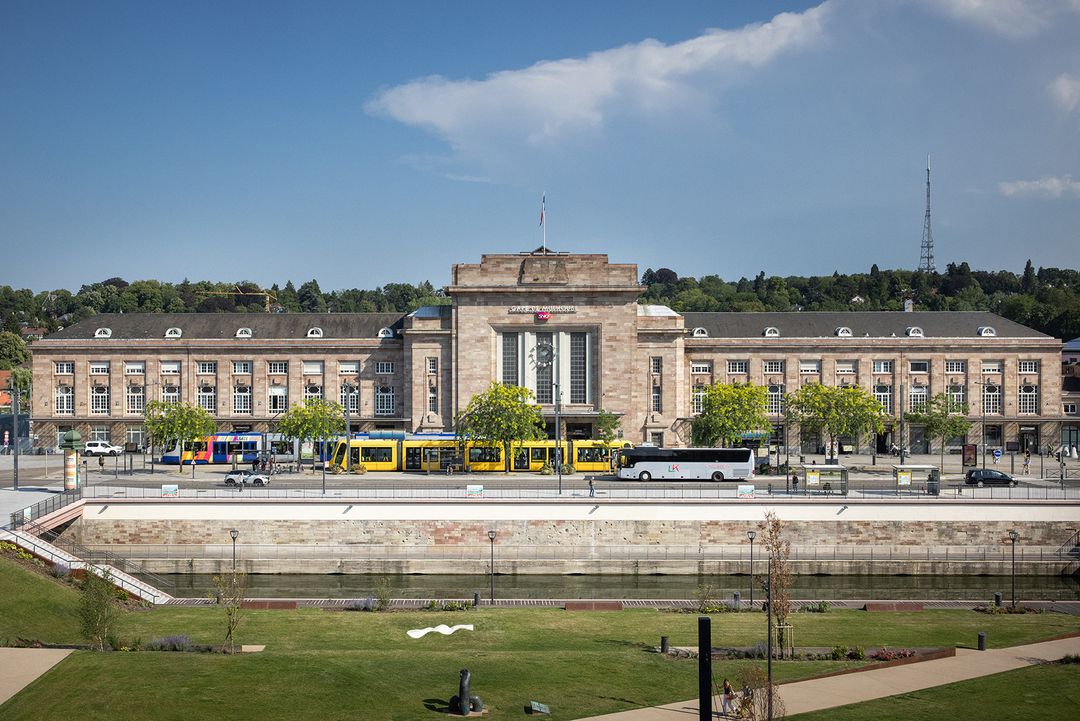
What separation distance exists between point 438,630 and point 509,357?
2068 inches

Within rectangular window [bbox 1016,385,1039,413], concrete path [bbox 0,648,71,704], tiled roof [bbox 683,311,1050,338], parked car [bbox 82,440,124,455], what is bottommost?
concrete path [bbox 0,648,71,704]

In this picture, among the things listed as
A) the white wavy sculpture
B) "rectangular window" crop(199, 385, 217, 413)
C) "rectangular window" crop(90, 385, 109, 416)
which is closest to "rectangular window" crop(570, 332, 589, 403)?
"rectangular window" crop(199, 385, 217, 413)

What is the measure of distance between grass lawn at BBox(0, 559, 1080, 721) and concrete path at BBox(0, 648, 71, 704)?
1.48 ft

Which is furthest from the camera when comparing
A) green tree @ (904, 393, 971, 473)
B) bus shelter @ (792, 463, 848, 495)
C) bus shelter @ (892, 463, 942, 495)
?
green tree @ (904, 393, 971, 473)

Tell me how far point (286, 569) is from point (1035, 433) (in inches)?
2849

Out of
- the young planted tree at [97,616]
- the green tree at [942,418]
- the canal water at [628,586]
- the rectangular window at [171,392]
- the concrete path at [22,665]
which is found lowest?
the canal water at [628,586]

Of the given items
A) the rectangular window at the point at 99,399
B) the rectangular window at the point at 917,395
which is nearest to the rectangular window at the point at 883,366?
the rectangular window at the point at 917,395

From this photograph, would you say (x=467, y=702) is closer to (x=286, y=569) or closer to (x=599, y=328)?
(x=286, y=569)

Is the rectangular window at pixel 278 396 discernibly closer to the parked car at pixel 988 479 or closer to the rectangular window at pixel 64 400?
the rectangular window at pixel 64 400

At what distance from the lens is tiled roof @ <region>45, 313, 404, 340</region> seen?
95875 mm

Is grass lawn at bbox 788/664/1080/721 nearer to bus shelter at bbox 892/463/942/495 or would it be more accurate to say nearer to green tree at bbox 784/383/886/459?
bus shelter at bbox 892/463/942/495

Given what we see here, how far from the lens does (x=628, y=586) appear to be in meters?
48.7

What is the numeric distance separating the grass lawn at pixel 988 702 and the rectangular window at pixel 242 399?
2960 inches

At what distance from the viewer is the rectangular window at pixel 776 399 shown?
3703 inches
